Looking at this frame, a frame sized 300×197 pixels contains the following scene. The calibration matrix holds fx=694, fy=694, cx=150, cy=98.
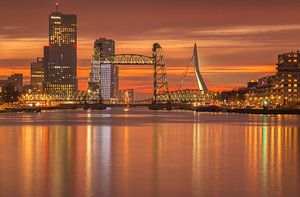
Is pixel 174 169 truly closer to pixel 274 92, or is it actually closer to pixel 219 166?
pixel 219 166

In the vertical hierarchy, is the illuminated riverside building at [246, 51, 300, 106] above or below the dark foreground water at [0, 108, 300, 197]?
above

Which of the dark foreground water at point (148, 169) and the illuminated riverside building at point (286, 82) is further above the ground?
the illuminated riverside building at point (286, 82)

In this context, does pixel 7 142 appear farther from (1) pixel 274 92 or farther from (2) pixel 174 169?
(1) pixel 274 92

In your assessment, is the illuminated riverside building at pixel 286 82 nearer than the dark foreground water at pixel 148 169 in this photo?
No

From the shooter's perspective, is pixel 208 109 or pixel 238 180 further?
pixel 208 109

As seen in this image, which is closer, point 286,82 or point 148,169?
point 148,169

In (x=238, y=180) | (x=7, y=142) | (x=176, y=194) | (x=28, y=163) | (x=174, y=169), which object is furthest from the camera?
(x=7, y=142)

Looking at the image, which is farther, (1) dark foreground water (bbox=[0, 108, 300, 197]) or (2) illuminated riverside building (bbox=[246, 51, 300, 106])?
(2) illuminated riverside building (bbox=[246, 51, 300, 106])

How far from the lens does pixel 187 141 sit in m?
38.6

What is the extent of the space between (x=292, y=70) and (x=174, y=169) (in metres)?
127

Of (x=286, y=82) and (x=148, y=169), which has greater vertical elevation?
(x=286, y=82)

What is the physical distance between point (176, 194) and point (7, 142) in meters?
20.3

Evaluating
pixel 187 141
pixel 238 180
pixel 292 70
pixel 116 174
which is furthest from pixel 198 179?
pixel 292 70

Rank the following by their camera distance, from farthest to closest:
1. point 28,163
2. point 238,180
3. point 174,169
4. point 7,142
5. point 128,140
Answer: point 128,140 < point 7,142 < point 28,163 < point 174,169 < point 238,180
